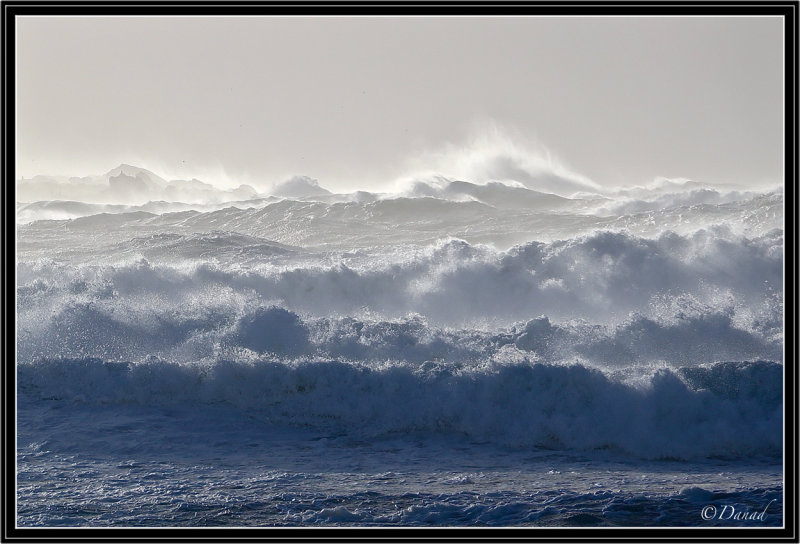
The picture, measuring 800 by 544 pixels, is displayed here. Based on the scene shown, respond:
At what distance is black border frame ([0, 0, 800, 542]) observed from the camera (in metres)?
5.44

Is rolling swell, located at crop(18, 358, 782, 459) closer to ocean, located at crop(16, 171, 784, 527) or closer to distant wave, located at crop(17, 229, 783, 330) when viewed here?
Answer: ocean, located at crop(16, 171, 784, 527)

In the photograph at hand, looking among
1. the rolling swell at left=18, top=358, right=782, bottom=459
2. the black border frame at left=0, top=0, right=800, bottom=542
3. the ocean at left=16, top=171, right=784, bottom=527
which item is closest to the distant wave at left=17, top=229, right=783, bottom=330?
the ocean at left=16, top=171, right=784, bottom=527

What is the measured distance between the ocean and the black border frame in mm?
684

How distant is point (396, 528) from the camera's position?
5.85 metres

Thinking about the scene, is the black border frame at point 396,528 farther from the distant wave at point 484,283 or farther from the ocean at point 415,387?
the distant wave at point 484,283

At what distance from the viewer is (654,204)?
840 inches

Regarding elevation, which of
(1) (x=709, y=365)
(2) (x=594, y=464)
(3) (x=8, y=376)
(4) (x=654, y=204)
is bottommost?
(2) (x=594, y=464)

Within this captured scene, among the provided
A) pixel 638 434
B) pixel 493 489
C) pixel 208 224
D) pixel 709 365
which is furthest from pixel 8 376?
pixel 208 224

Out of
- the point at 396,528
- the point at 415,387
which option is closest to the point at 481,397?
the point at 415,387

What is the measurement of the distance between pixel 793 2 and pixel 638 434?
4455 mm

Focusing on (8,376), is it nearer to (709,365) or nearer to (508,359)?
(508,359)

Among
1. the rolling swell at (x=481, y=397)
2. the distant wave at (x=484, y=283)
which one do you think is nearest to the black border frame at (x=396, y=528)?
the rolling swell at (x=481, y=397)

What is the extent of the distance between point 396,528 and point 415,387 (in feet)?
11.1

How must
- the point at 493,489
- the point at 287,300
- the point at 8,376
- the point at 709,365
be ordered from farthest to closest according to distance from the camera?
the point at 287,300 → the point at 709,365 → the point at 493,489 → the point at 8,376
